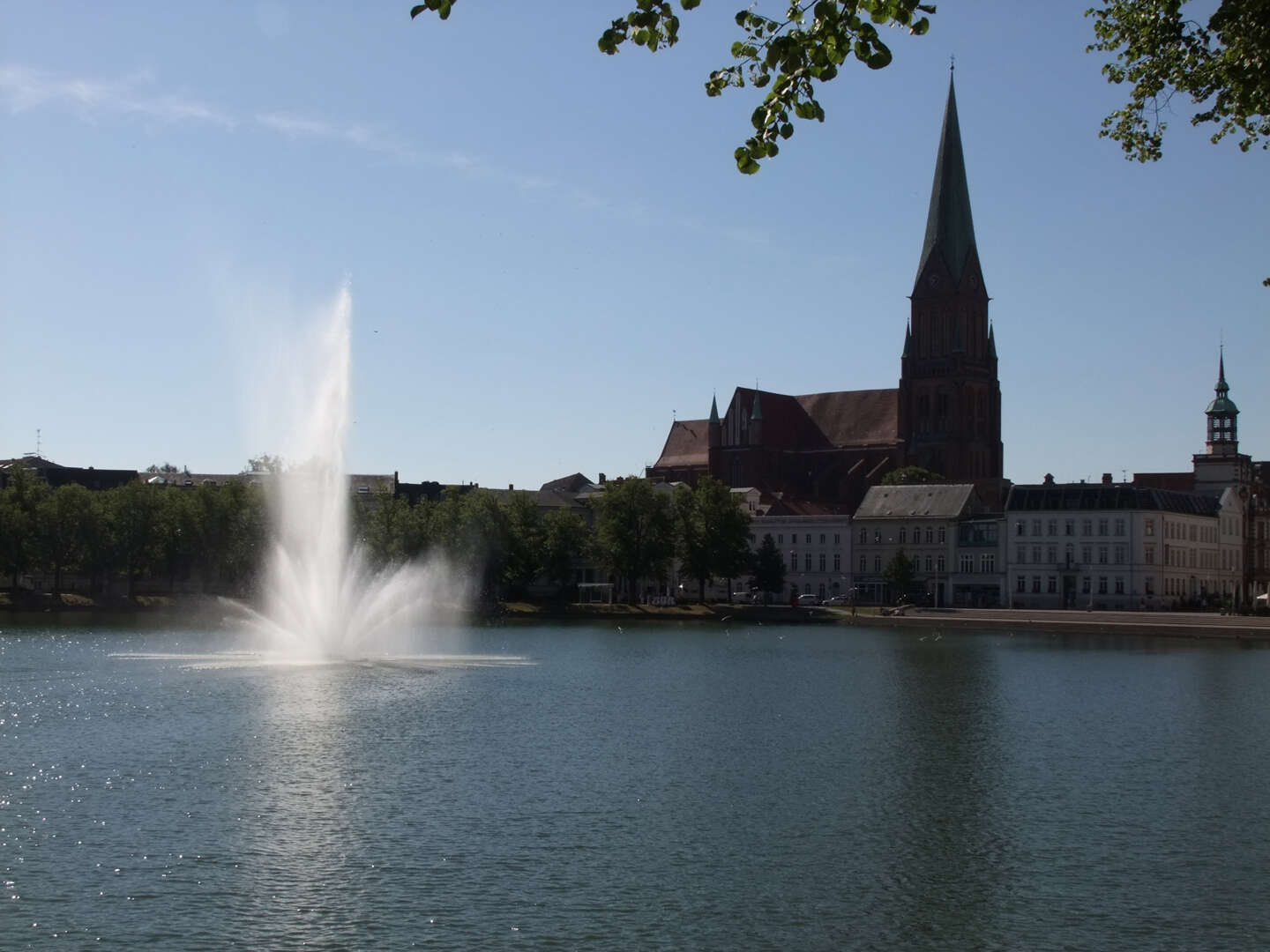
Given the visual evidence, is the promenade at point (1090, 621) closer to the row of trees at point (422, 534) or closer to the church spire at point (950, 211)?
the row of trees at point (422, 534)

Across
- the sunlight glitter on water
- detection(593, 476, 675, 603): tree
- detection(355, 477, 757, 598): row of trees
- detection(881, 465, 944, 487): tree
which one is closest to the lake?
the sunlight glitter on water

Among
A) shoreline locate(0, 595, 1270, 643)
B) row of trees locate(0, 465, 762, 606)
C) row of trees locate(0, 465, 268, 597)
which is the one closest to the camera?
shoreline locate(0, 595, 1270, 643)

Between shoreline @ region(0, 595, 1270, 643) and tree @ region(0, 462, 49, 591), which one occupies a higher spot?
tree @ region(0, 462, 49, 591)

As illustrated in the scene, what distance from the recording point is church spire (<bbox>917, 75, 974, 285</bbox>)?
187 m

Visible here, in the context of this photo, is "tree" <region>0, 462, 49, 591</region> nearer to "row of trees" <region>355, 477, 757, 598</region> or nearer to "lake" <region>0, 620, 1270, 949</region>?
"row of trees" <region>355, 477, 757, 598</region>

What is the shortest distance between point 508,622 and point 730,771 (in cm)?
9164

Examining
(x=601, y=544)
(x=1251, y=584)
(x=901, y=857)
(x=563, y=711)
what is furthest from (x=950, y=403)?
(x=901, y=857)

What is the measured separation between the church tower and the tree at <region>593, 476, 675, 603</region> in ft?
181

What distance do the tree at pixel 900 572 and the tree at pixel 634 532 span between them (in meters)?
22.1

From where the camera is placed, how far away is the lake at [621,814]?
2634 centimetres

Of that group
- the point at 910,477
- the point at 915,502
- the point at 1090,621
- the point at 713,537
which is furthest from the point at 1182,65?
the point at 910,477

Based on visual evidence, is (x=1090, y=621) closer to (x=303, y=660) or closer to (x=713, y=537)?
(x=713, y=537)

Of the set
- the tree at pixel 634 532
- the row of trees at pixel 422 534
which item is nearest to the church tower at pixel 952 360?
the row of trees at pixel 422 534

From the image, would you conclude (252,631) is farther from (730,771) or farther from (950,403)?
→ (950,403)
